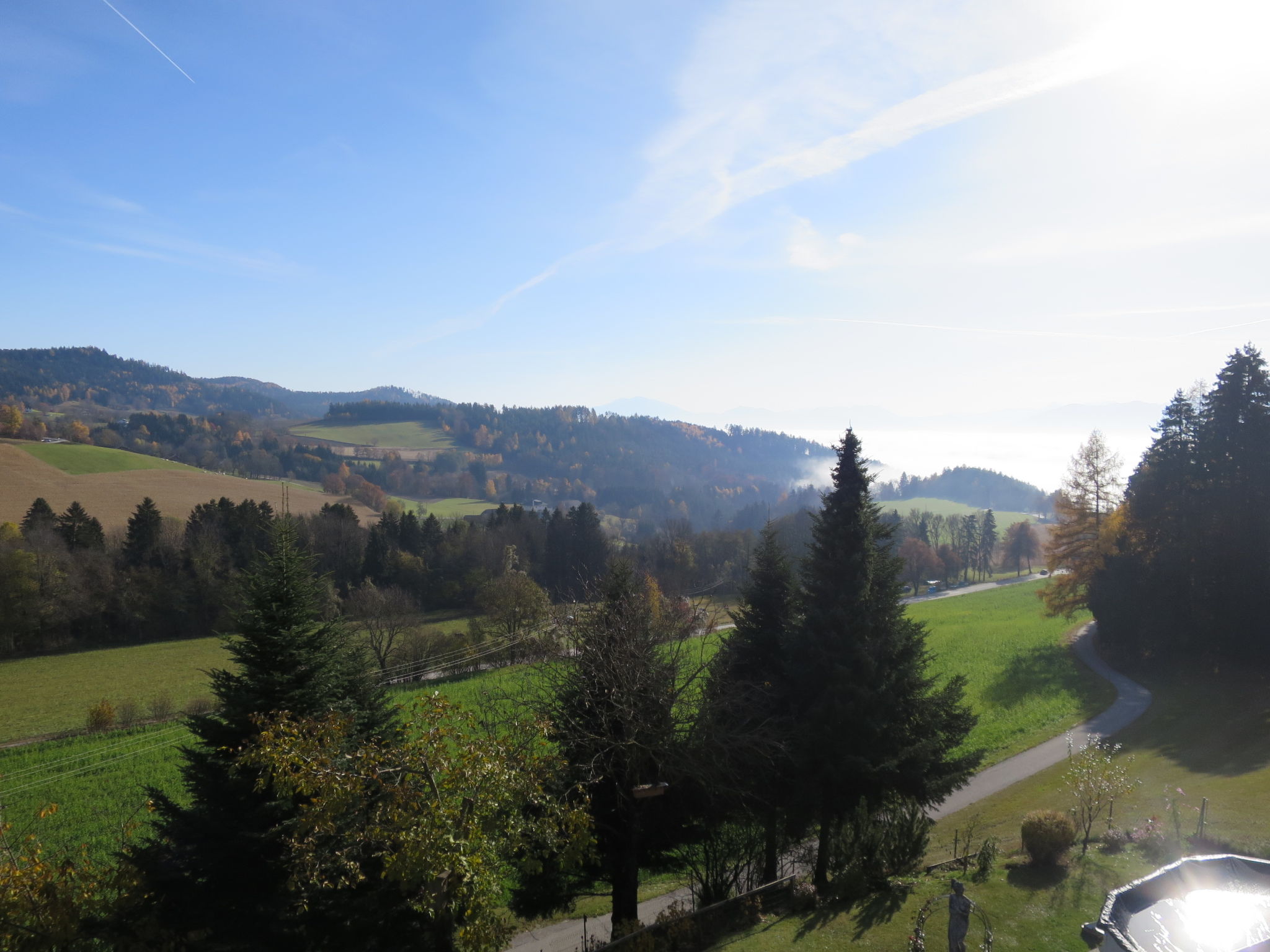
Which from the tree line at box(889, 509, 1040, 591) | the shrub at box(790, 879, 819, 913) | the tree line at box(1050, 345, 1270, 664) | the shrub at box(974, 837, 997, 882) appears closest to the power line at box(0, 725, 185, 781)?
the shrub at box(790, 879, 819, 913)

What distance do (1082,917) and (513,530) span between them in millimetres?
72388

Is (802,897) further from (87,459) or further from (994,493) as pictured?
(994,493)

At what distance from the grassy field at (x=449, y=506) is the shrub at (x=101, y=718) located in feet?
264

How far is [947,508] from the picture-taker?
16288cm

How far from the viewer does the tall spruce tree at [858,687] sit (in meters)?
14.5

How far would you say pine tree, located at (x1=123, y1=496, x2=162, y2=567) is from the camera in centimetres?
6044

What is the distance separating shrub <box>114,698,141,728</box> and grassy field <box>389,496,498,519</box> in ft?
257

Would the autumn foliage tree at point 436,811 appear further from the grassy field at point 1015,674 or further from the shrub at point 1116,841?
the grassy field at point 1015,674

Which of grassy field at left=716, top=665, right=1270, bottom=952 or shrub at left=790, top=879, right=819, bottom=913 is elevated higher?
grassy field at left=716, top=665, right=1270, bottom=952

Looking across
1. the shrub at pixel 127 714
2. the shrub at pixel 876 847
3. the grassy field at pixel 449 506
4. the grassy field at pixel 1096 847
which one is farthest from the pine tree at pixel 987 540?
the shrub at pixel 127 714

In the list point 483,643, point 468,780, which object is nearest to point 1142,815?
point 468,780

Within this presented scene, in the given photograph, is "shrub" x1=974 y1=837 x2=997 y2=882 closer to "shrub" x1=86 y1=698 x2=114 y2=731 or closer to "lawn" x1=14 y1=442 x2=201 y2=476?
"shrub" x1=86 y1=698 x2=114 y2=731

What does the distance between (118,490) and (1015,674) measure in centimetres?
9270

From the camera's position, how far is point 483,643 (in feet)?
→ 150
